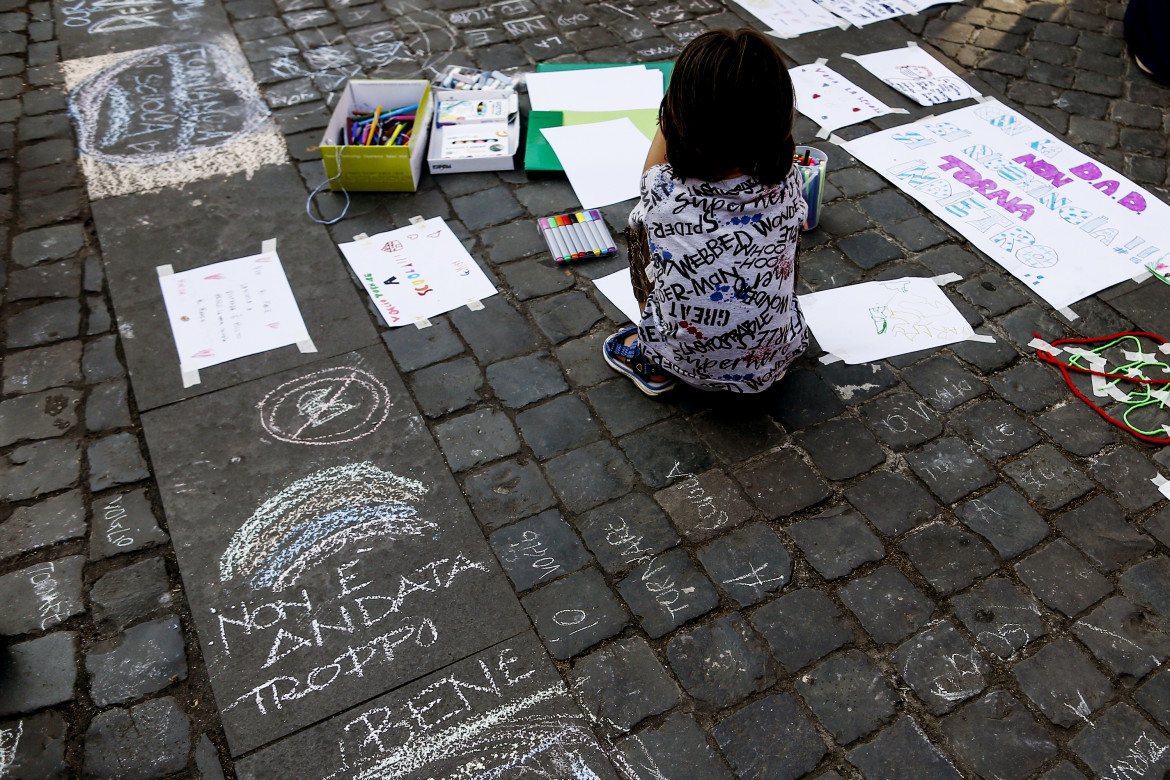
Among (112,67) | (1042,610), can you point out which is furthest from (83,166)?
(1042,610)

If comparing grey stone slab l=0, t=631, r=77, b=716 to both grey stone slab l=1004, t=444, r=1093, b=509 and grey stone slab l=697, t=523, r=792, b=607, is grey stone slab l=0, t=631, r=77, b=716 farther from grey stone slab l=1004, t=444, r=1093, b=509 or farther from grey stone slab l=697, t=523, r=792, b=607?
grey stone slab l=1004, t=444, r=1093, b=509

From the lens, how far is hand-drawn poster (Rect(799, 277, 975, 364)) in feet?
10.2

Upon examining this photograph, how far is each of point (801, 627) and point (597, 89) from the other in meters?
2.95

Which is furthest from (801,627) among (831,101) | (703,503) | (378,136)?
(831,101)

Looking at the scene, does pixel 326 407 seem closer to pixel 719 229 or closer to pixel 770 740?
pixel 719 229

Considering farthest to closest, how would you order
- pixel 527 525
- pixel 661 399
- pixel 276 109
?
pixel 276 109 < pixel 661 399 < pixel 527 525

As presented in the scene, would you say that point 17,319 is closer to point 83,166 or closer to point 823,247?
point 83,166

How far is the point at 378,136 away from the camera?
376cm

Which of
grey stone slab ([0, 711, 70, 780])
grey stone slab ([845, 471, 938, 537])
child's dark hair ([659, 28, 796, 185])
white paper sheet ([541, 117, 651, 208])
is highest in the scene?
child's dark hair ([659, 28, 796, 185])

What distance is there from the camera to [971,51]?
4.57 meters

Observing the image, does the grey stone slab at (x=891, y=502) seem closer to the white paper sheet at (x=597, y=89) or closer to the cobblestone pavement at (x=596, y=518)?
the cobblestone pavement at (x=596, y=518)

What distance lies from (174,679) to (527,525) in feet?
3.51

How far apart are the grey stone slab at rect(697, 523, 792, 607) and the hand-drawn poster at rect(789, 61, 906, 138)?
91.4 inches

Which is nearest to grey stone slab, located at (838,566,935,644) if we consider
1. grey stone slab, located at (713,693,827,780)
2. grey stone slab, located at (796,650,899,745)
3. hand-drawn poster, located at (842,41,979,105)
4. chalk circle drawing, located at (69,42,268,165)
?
grey stone slab, located at (796,650,899,745)
